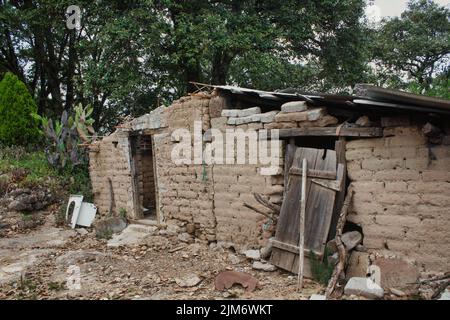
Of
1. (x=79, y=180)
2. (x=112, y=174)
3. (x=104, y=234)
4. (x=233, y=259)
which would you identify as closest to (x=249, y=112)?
(x=233, y=259)

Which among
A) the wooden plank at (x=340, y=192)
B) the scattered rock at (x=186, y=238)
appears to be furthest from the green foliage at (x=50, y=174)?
the wooden plank at (x=340, y=192)

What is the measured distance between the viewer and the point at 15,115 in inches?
440

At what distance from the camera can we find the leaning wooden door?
4570 mm

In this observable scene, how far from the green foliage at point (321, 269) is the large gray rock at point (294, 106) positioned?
180 centimetres

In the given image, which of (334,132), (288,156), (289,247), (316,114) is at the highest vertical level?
(316,114)

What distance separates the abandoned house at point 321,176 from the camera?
13.0 feet

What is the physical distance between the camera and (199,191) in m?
6.24

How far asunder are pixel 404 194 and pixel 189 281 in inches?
108

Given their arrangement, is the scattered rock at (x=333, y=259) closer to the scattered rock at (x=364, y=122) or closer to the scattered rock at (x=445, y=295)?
the scattered rock at (x=445, y=295)

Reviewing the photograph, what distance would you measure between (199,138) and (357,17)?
7986 mm

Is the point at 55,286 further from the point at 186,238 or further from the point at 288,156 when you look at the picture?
the point at 288,156

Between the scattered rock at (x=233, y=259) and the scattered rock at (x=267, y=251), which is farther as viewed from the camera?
the scattered rock at (x=233, y=259)

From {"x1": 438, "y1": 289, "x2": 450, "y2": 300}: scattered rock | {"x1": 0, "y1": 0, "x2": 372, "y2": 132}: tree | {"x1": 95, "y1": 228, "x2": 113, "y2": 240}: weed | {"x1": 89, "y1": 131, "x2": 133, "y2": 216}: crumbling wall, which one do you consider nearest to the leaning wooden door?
{"x1": 438, "y1": 289, "x2": 450, "y2": 300}: scattered rock

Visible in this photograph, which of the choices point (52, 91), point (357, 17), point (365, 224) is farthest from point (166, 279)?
point (52, 91)
